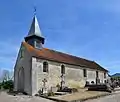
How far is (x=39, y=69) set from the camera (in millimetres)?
30703

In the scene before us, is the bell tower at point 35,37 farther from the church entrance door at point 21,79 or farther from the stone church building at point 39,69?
the church entrance door at point 21,79

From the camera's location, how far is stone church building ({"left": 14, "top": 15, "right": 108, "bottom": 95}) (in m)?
30.1

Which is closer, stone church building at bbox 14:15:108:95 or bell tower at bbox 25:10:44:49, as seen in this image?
stone church building at bbox 14:15:108:95

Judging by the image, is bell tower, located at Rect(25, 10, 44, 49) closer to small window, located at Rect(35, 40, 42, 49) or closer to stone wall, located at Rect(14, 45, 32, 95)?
small window, located at Rect(35, 40, 42, 49)

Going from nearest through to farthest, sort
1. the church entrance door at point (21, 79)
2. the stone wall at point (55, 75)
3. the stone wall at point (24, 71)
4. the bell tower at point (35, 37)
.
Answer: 1. the stone wall at point (55, 75)
2. the stone wall at point (24, 71)
3. the church entrance door at point (21, 79)
4. the bell tower at point (35, 37)

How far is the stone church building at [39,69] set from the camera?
30.1 metres

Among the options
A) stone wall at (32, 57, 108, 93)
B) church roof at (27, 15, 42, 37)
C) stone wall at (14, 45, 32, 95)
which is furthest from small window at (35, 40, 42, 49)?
stone wall at (32, 57, 108, 93)

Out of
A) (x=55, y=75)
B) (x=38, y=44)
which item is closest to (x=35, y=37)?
(x=38, y=44)

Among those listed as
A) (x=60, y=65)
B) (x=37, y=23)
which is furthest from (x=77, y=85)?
(x=37, y=23)

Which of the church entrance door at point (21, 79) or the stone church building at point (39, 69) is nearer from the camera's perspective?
the stone church building at point (39, 69)

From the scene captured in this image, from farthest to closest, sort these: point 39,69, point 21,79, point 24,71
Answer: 1. point 21,79
2. point 24,71
3. point 39,69

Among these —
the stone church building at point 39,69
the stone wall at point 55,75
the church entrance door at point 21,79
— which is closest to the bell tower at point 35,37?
the stone church building at point 39,69

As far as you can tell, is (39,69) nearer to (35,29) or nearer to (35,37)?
(35,37)

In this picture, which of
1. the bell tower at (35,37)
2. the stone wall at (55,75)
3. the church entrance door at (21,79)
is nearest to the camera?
the stone wall at (55,75)
